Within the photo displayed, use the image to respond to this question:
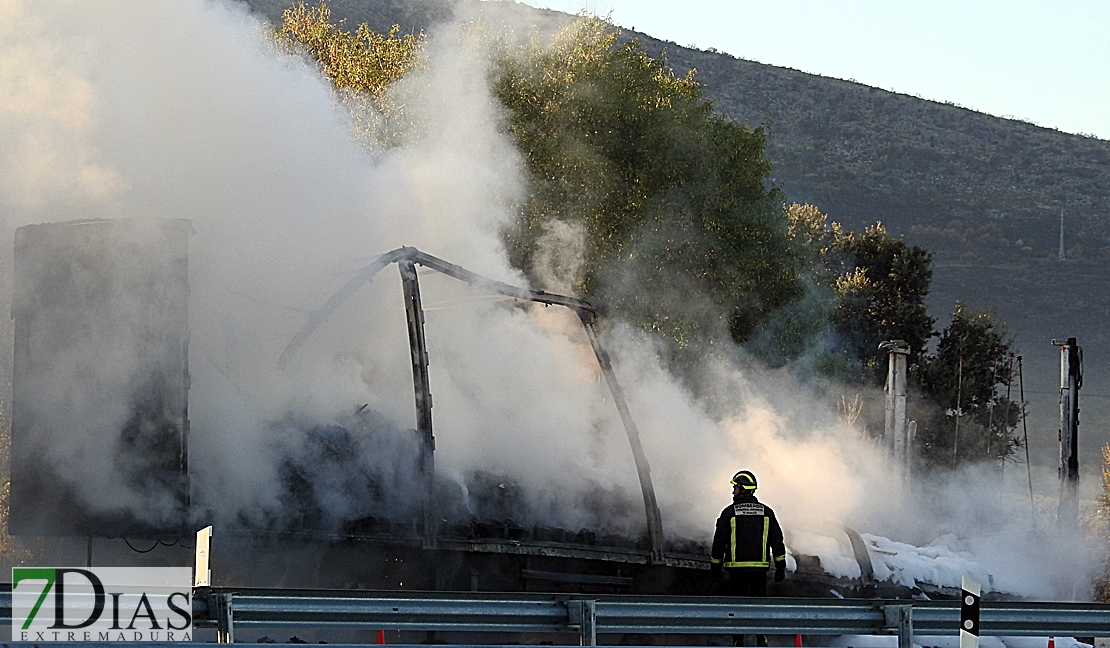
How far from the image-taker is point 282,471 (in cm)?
1089

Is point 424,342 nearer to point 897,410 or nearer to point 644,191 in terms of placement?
point 897,410

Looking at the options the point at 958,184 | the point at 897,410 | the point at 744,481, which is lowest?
the point at 744,481

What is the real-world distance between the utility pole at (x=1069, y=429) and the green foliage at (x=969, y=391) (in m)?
16.2

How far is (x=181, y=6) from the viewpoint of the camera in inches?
511

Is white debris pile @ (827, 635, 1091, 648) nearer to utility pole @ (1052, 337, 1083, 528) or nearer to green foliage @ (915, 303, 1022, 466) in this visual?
utility pole @ (1052, 337, 1083, 528)

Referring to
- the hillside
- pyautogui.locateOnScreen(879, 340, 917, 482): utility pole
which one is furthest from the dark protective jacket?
the hillside

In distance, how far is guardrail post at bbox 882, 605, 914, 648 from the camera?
8.17m

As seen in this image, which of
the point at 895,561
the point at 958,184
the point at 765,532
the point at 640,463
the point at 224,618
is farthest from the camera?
the point at 958,184

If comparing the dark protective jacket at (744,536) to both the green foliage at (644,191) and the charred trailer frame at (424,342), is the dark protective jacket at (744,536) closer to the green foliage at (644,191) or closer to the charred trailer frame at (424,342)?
the charred trailer frame at (424,342)

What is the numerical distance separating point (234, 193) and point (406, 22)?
292ft

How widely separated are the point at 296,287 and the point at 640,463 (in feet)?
10.6

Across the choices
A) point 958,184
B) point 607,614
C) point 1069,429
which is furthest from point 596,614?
point 958,184

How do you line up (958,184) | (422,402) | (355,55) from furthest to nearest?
(958,184) < (355,55) < (422,402)

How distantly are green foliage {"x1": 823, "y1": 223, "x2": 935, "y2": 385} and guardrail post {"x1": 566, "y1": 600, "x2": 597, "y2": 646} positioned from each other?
110ft
